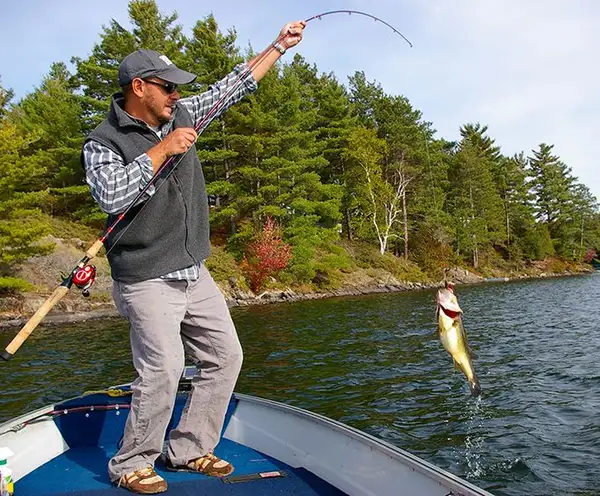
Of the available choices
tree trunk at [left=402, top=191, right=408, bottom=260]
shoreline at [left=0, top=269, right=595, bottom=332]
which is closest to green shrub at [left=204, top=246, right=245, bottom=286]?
shoreline at [left=0, top=269, right=595, bottom=332]

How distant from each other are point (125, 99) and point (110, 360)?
33.0 feet

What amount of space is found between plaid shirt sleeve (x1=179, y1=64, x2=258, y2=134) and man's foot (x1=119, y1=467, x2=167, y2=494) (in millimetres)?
2255

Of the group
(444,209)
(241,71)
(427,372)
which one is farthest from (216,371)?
(444,209)

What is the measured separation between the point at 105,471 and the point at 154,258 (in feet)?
4.74

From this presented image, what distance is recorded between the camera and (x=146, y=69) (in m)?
3.09

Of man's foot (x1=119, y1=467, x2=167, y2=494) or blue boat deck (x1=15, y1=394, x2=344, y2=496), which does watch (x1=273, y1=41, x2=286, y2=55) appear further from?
man's foot (x1=119, y1=467, x2=167, y2=494)

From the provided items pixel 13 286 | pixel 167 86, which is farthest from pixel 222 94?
pixel 13 286

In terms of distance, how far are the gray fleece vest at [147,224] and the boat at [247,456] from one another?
1.29 meters

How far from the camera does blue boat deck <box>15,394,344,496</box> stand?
3135 millimetres

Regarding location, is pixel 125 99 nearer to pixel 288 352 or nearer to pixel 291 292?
pixel 288 352

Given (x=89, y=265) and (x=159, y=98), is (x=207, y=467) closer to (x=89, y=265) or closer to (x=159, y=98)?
(x=89, y=265)

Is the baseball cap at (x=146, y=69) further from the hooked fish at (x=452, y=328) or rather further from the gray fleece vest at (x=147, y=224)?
the hooked fish at (x=452, y=328)

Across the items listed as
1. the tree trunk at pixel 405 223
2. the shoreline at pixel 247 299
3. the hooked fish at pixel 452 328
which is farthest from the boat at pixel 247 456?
the tree trunk at pixel 405 223

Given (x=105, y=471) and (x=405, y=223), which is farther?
(x=405, y=223)
